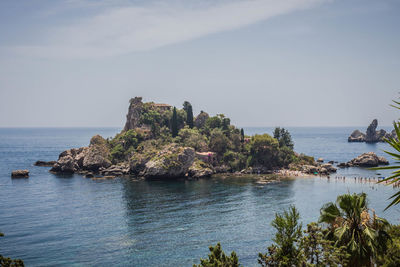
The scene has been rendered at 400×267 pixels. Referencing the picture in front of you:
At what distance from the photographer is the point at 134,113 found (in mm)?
146500

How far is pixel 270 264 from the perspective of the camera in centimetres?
2680

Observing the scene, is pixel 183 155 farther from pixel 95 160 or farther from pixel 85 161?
pixel 85 161

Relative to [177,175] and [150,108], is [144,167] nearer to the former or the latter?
[177,175]

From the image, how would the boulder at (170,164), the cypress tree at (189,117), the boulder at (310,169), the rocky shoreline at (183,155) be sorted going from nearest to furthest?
the boulder at (170,164) < the rocky shoreline at (183,155) < the boulder at (310,169) < the cypress tree at (189,117)

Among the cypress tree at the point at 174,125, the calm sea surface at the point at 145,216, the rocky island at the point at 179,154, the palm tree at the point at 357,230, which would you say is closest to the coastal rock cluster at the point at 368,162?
the rocky island at the point at 179,154

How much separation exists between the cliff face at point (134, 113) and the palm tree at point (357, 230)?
412ft

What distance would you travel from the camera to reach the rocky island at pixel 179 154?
108 metres

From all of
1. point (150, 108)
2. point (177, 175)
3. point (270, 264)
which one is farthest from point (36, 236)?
point (150, 108)

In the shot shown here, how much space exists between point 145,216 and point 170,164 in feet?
130

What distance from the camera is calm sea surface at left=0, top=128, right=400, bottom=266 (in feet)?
157

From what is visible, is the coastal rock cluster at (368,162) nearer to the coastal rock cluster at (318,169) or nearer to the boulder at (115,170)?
the coastal rock cluster at (318,169)

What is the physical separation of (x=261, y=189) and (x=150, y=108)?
76.5 metres

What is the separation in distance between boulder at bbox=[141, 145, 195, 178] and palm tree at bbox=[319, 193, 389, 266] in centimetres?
8314

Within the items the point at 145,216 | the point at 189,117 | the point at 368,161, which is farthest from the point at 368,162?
the point at 145,216
